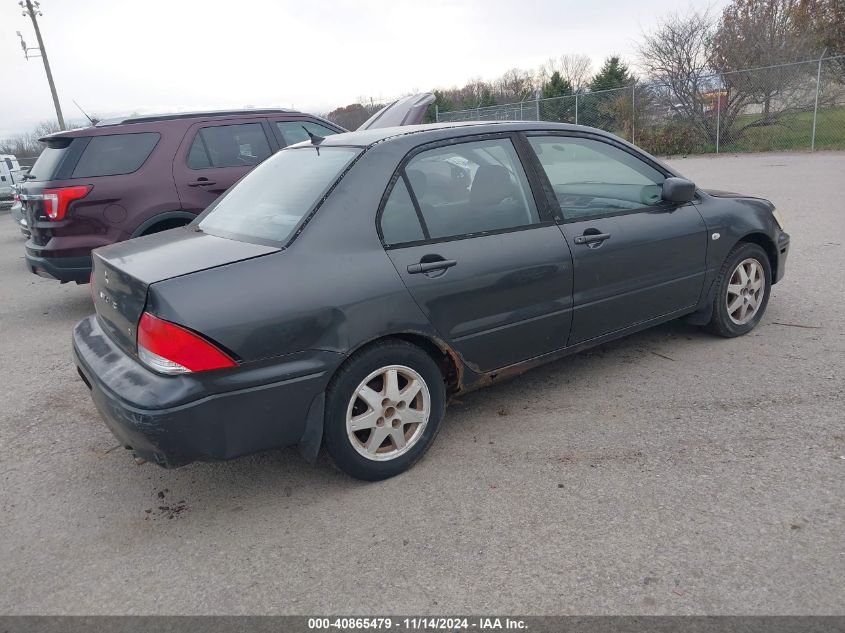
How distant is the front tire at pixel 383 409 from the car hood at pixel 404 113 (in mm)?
5672

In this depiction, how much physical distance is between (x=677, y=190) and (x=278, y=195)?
2.46 meters

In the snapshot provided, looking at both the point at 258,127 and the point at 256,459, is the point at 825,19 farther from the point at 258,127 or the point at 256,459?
the point at 256,459

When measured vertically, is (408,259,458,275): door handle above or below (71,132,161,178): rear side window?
below

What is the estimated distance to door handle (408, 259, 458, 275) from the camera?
3153mm

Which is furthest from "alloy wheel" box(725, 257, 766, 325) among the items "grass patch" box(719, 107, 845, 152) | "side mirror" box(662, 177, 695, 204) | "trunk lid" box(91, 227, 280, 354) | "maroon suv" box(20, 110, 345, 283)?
"grass patch" box(719, 107, 845, 152)

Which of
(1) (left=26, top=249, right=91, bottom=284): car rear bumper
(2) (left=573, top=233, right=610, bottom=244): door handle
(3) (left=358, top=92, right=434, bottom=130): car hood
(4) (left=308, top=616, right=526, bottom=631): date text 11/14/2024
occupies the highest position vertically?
(3) (left=358, top=92, right=434, bottom=130): car hood

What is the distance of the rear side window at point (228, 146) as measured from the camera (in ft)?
22.1

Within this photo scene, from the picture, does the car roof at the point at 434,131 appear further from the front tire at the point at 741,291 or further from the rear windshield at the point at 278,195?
the front tire at the point at 741,291

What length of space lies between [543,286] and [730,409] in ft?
4.12

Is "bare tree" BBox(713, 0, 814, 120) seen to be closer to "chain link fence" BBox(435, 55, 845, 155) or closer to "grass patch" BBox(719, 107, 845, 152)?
"chain link fence" BBox(435, 55, 845, 155)

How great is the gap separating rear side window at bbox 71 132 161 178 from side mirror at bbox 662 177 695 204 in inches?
190

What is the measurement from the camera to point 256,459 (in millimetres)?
3520

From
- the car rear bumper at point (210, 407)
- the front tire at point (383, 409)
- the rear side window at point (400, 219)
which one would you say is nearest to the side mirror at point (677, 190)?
the rear side window at point (400, 219)

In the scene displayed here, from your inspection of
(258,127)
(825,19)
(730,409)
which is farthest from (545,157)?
(825,19)
